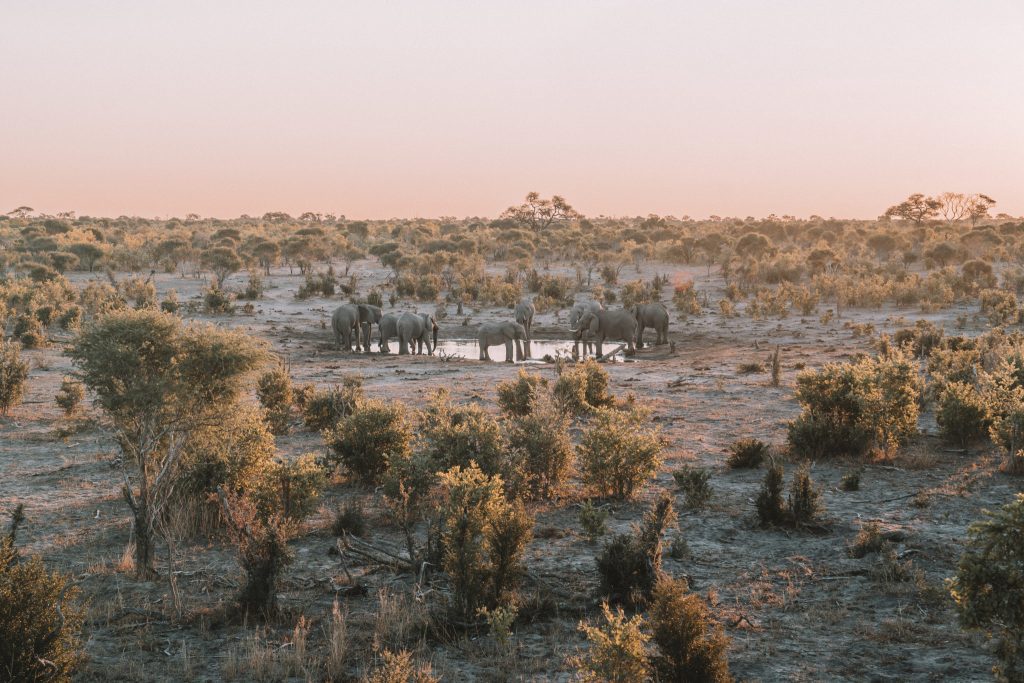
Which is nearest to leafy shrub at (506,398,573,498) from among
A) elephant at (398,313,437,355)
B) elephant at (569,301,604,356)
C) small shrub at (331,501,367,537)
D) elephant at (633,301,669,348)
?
small shrub at (331,501,367,537)

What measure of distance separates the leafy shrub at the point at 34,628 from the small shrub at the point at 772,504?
6727 mm

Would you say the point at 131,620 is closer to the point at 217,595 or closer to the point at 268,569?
the point at 217,595

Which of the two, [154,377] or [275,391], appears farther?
[275,391]

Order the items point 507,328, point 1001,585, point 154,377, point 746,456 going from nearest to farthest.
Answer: point 1001,585
point 154,377
point 746,456
point 507,328

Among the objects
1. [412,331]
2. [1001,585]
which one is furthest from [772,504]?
[412,331]

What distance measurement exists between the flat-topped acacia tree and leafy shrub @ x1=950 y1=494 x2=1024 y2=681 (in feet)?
20.5

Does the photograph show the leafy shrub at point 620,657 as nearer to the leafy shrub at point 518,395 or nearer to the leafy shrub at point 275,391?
the leafy shrub at point 518,395

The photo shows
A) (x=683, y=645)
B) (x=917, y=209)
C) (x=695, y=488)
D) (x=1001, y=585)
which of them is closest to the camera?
(x=1001, y=585)

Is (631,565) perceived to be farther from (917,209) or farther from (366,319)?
(917,209)

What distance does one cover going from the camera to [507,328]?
23922 millimetres

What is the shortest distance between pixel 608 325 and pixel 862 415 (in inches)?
530

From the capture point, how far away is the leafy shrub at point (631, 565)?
22.6 feet

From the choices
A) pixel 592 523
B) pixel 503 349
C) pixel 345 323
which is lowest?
pixel 503 349

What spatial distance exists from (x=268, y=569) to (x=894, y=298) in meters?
30.6
